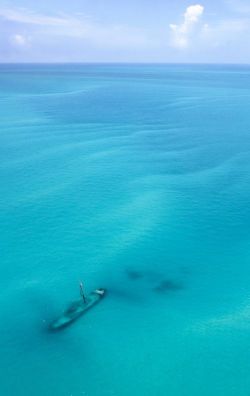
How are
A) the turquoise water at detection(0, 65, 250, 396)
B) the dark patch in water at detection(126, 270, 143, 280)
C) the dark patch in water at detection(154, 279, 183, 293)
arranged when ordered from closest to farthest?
the turquoise water at detection(0, 65, 250, 396)
the dark patch in water at detection(154, 279, 183, 293)
the dark patch in water at detection(126, 270, 143, 280)

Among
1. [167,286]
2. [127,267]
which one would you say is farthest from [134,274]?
[167,286]

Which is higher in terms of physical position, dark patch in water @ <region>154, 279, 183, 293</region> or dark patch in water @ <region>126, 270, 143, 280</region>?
dark patch in water @ <region>126, 270, 143, 280</region>

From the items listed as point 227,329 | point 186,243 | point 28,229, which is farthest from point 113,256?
point 227,329

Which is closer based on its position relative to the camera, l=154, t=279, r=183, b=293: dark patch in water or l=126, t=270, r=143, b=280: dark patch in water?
l=154, t=279, r=183, b=293: dark patch in water

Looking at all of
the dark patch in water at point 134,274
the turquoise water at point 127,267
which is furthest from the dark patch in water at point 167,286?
the dark patch in water at point 134,274

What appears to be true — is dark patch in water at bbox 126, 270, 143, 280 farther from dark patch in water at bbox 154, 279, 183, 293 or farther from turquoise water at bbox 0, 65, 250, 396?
dark patch in water at bbox 154, 279, 183, 293

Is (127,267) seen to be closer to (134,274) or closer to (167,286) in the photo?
(134,274)

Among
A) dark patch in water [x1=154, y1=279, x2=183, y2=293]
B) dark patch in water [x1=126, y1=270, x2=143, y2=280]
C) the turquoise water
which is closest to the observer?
the turquoise water

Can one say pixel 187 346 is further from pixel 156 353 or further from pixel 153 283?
pixel 153 283

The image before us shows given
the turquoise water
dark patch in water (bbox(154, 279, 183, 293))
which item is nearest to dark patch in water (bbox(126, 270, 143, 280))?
the turquoise water
